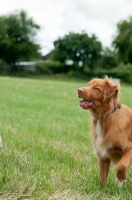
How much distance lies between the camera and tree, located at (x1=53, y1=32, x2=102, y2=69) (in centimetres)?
7106

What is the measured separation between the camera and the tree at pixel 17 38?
6906 centimetres

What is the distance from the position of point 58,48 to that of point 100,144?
2704 inches

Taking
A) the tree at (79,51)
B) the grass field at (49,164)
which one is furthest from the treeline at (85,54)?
the grass field at (49,164)

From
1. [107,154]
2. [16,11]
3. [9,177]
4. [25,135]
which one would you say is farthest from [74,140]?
[16,11]

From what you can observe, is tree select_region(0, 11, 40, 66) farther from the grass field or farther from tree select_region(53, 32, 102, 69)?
the grass field

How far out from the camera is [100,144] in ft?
16.3

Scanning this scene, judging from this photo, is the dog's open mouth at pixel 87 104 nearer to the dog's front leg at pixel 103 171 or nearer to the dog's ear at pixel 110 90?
the dog's ear at pixel 110 90

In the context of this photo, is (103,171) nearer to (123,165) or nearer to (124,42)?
(123,165)

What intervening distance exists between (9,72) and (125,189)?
2504 inches

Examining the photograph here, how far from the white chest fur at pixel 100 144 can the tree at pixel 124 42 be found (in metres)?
70.5

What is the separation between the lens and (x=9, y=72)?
6712 cm

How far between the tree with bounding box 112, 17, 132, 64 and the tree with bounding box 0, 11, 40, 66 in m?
17.2

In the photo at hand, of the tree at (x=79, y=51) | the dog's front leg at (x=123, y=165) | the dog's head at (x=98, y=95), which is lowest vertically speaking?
the dog's front leg at (x=123, y=165)

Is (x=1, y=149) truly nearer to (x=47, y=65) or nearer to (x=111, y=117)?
(x=111, y=117)
